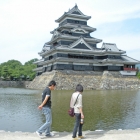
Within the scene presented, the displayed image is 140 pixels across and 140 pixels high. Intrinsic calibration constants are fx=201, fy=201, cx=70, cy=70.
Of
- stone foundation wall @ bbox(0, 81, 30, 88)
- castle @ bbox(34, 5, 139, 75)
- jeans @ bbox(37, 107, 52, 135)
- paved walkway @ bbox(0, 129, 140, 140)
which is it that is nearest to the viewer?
paved walkway @ bbox(0, 129, 140, 140)

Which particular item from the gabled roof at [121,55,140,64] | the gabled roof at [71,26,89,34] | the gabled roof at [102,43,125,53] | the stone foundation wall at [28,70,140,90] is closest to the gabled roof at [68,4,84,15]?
the gabled roof at [71,26,89,34]

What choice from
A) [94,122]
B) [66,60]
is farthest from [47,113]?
[66,60]

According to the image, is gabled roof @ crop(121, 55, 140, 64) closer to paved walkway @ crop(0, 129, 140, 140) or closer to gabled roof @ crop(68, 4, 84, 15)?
gabled roof @ crop(68, 4, 84, 15)

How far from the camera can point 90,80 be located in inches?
1483

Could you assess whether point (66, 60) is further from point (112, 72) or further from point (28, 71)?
point (28, 71)

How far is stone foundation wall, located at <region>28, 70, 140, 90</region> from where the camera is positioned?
116 ft

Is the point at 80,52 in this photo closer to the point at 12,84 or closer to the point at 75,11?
the point at 75,11

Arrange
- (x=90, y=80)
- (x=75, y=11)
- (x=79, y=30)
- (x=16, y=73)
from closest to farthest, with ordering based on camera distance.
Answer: (x=90, y=80), (x=79, y=30), (x=75, y=11), (x=16, y=73)

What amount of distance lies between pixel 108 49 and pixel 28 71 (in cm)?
3290

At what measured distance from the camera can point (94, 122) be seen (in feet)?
30.7

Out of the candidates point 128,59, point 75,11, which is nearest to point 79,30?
point 75,11

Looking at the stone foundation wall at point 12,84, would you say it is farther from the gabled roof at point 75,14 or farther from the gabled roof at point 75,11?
the gabled roof at point 75,11

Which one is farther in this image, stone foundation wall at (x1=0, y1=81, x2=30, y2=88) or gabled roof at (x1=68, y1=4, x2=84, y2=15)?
stone foundation wall at (x1=0, y1=81, x2=30, y2=88)

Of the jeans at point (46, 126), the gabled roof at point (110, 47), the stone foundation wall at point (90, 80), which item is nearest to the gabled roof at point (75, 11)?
the gabled roof at point (110, 47)
